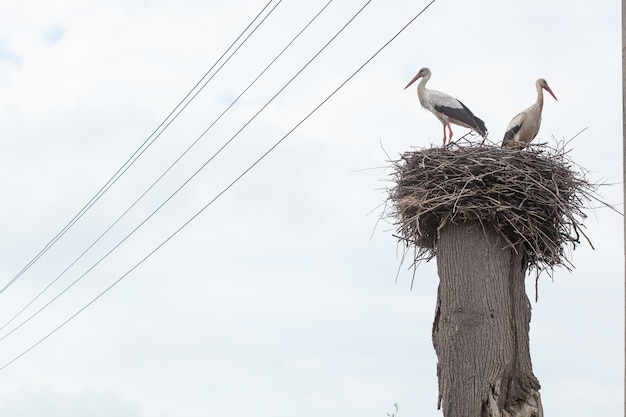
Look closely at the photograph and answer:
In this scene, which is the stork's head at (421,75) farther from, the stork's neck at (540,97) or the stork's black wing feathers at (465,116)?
the stork's neck at (540,97)

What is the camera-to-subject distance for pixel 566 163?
24.5 feet

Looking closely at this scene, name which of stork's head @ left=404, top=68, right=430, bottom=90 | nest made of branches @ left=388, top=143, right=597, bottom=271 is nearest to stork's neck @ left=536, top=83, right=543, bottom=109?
stork's head @ left=404, top=68, right=430, bottom=90

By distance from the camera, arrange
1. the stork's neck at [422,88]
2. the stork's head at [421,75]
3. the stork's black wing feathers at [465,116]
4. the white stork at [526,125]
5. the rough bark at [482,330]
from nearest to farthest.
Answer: the rough bark at [482,330], the white stork at [526,125], the stork's black wing feathers at [465,116], the stork's neck at [422,88], the stork's head at [421,75]

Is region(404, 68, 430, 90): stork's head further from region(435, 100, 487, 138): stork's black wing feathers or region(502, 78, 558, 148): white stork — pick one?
region(502, 78, 558, 148): white stork

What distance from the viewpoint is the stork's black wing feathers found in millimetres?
10727

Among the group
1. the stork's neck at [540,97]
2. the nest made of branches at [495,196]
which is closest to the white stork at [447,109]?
the stork's neck at [540,97]

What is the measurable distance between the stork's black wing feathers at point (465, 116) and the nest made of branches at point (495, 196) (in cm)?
331

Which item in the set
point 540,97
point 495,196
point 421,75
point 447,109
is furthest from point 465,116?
point 495,196

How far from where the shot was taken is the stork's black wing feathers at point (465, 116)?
422 inches

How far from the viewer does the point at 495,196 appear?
6.70 metres

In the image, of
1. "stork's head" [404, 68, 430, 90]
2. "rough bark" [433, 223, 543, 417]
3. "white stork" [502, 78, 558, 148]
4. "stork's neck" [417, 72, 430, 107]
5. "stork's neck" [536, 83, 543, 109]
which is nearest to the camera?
"rough bark" [433, 223, 543, 417]

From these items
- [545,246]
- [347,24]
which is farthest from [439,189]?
[347,24]

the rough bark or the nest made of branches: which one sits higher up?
the nest made of branches

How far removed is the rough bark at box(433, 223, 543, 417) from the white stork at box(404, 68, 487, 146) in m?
4.28
